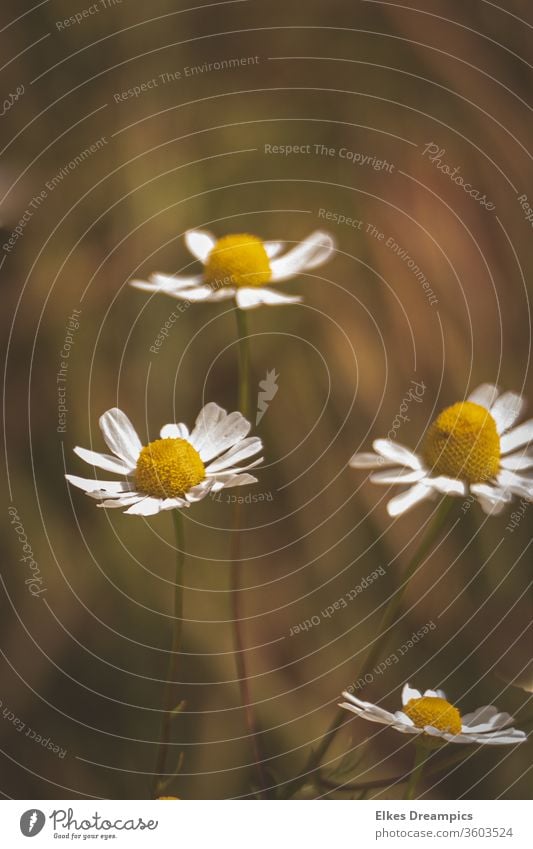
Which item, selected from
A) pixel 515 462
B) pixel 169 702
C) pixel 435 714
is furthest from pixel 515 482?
pixel 169 702

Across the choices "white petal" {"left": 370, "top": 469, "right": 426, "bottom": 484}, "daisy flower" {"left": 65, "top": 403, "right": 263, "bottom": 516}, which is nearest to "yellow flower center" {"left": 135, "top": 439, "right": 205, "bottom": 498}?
"daisy flower" {"left": 65, "top": 403, "right": 263, "bottom": 516}

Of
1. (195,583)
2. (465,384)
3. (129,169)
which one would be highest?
(129,169)

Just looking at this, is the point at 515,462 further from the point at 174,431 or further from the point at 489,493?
the point at 174,431

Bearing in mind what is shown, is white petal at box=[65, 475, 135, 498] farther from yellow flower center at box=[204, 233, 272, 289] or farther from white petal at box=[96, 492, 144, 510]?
yellow flower center at box=[204, 233, 272, 289]
